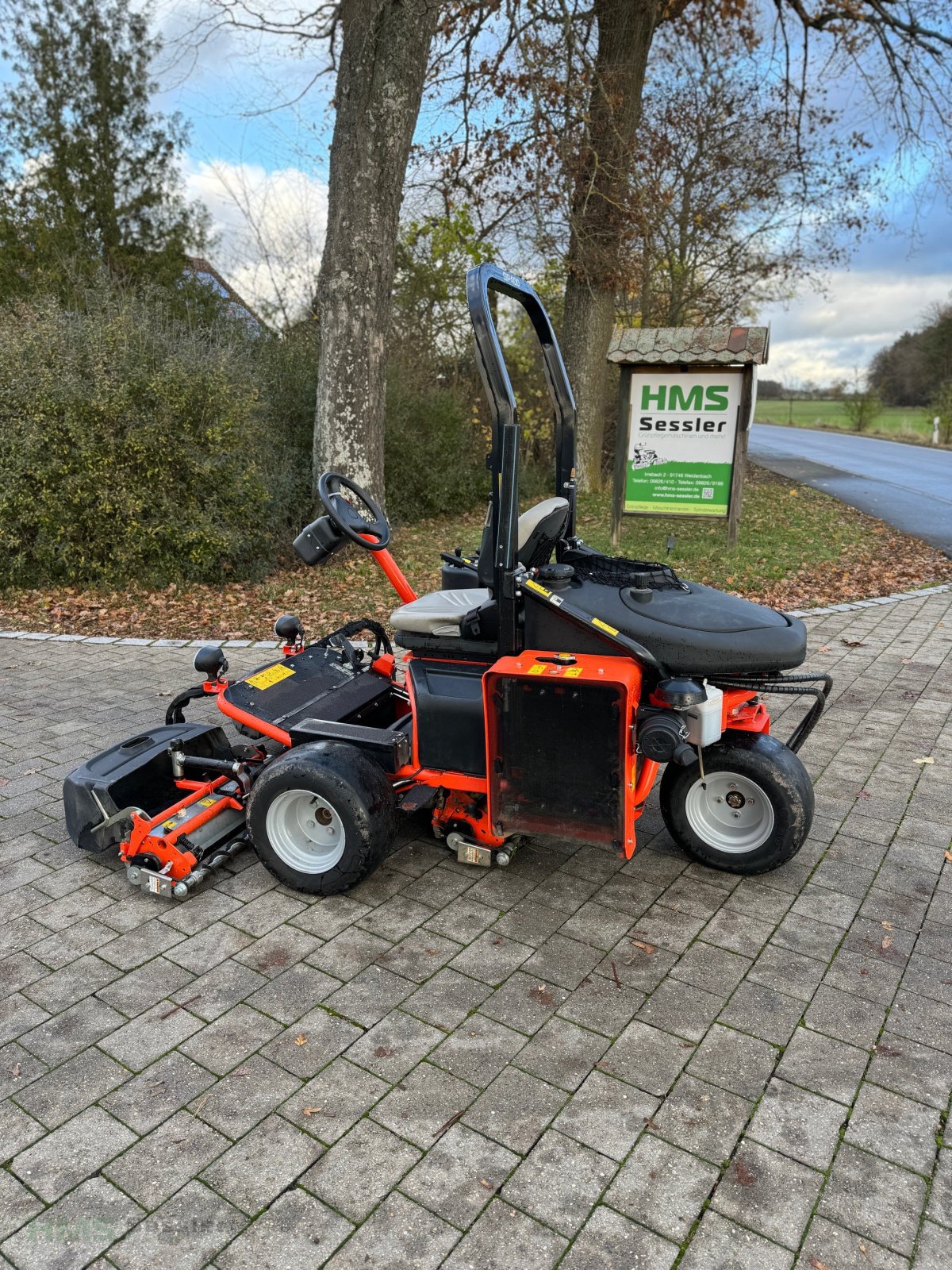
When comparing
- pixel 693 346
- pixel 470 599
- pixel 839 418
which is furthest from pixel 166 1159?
pixel 839 418

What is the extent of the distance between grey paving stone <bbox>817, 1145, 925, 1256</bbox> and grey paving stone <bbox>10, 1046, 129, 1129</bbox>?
1.90 meters

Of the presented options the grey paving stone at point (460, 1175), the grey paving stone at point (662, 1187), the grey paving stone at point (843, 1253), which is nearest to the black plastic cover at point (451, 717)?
the grey paving stone at point (460, 1175)

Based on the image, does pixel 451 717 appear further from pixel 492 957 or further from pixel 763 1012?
pixel 763 1012

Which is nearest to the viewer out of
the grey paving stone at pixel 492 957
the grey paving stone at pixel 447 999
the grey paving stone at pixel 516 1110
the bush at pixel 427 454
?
the grey paving stone at pixel 516 1110

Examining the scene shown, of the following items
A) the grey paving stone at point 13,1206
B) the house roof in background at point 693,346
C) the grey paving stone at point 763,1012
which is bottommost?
the grey paving stone at point 13,1206

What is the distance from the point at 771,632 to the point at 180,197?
1496 centimetres

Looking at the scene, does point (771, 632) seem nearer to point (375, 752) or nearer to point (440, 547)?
point (375, 752)

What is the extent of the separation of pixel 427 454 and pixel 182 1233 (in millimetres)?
10917

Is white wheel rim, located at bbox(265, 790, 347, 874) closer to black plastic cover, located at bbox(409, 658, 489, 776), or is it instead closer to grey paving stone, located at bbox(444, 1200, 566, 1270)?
black plastic cover, located at bbox(409, 658, 489, 776)

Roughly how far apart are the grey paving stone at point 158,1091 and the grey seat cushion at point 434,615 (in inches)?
62.5

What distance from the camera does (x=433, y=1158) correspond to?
7.58 ft

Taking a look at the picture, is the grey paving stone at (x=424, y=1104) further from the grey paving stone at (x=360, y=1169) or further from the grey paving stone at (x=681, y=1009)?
the grey paving stone at (x=681, y=1009)

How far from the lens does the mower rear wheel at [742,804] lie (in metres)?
3.42

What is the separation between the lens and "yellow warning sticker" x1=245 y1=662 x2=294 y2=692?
4039mm
